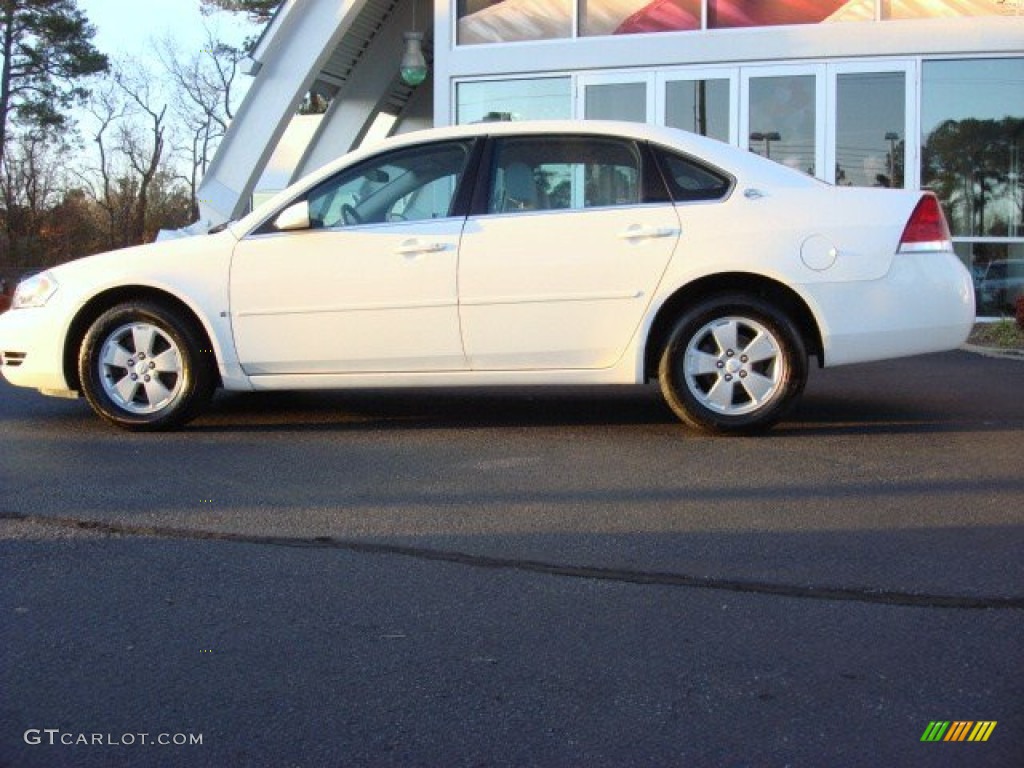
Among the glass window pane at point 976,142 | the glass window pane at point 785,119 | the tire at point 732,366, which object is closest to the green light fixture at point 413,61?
the glass window pane at point 785,119

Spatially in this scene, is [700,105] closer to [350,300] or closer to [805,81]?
[805,81]

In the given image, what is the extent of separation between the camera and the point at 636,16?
1383 cm

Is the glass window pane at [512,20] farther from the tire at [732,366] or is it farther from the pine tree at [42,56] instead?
the pine tree at [42,56]

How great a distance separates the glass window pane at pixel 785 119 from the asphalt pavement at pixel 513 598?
7379 millimetres

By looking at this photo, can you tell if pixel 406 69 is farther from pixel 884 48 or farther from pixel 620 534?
pixel 620 534

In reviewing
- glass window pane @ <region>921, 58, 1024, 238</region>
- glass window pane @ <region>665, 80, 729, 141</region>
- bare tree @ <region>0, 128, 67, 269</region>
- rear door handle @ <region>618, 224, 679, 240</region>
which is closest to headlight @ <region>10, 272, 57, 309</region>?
rear door handle @ <region>618, 224, 679, 240</region>

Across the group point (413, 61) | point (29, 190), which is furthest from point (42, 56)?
point (413, 61)

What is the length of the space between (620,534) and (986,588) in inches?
51.6

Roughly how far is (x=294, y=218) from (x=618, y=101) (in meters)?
8.24

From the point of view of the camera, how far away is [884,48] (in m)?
→ 13.0

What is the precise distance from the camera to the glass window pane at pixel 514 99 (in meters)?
14.0

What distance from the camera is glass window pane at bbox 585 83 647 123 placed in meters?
13.7

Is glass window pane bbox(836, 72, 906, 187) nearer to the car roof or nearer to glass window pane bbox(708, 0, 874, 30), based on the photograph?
glass window pane bbox(708, 0, 874, 30)

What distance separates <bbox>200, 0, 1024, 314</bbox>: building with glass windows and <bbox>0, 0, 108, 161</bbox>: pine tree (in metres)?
27.5
